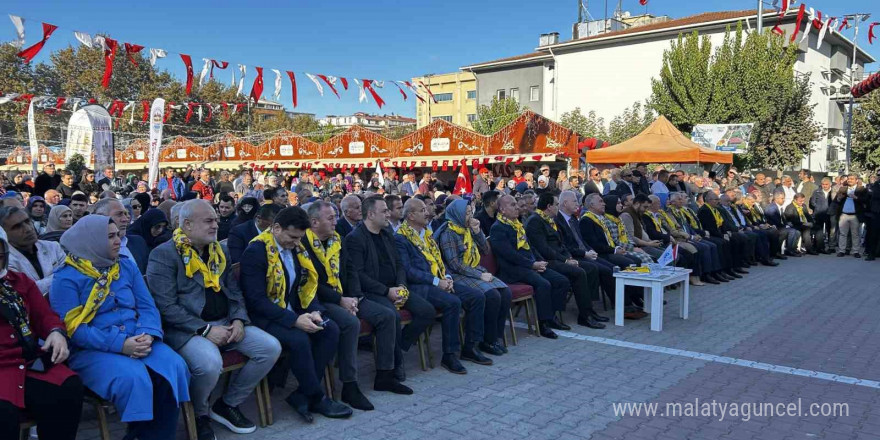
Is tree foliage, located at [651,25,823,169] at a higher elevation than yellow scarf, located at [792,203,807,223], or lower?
higher

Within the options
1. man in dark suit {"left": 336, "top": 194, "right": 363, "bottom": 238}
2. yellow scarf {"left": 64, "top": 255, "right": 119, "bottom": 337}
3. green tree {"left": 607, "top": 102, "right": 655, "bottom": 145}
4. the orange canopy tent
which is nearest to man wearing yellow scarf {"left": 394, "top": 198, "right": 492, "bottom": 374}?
man in dark suit {"left": 336, "top": 194, "right": 363, "bottom": 238}

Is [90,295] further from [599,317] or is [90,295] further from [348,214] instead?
[599,317]

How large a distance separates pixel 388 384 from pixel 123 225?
2.40m

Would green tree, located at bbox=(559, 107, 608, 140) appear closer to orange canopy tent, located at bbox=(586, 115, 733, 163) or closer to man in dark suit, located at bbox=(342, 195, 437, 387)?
orange canopy tent, located at bbox=(586, 115, 733, 163)

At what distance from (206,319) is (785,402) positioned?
4.13 meters

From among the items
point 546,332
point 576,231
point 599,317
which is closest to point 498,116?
point 576,231

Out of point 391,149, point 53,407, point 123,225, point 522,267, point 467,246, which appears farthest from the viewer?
point 391,149

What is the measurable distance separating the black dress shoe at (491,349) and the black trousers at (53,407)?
3.40 meters

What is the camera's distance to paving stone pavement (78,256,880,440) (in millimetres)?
3914

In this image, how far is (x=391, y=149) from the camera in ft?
76.1

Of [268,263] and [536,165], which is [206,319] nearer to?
[268,263]

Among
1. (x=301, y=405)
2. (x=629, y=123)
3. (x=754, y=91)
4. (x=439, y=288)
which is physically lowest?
(x=301, y=405)

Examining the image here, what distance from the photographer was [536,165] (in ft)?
68.4

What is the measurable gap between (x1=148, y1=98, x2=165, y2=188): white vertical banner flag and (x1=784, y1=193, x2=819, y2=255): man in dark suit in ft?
47.0
